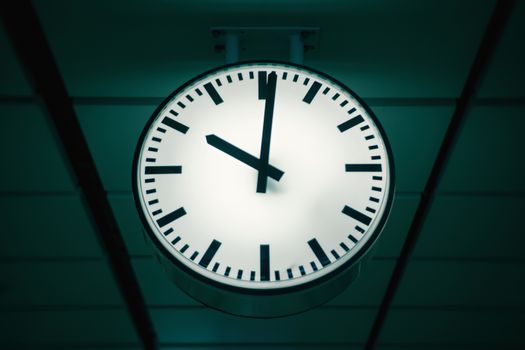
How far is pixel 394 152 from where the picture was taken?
177 cm

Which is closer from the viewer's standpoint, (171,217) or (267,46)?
(171,217)

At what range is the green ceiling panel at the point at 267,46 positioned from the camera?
4.66 ft

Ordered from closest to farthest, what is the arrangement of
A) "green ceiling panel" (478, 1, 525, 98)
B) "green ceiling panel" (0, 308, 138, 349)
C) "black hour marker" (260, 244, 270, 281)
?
"black hour marker" (260, 244, 270, 281) → "green ceiling panel" (478, 1, 525, 98) → "green ceiling panel" (0, 308, 138, 349)

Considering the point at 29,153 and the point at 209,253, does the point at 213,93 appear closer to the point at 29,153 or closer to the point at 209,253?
the point at 209,253

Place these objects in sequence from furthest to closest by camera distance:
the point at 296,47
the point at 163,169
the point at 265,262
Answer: the point at 296,47 → the point at 163,169 → the point at 265,262

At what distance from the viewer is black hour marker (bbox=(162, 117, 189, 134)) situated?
1205 mm

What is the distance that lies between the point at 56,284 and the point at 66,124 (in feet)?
2.94

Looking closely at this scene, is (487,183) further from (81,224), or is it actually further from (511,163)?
(81,224)

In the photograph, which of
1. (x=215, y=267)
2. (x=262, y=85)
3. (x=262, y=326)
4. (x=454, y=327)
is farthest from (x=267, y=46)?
(x=454, y=327)

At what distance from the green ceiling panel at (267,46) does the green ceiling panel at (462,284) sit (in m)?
0.91

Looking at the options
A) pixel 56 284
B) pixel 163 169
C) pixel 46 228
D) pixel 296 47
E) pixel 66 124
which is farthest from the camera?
pixel 56 284

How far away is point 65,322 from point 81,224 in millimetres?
735

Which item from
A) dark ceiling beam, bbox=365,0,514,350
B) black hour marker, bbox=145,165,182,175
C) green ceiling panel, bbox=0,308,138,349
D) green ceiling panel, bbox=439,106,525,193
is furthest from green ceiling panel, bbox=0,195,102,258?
green ceiling panel, bbox=439,106,525,193

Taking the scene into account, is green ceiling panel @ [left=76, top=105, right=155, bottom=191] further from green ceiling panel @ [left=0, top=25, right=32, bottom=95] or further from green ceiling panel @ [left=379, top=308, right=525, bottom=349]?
green ceiling panel @ [left=379, top=308, right=525, bottom=349]
